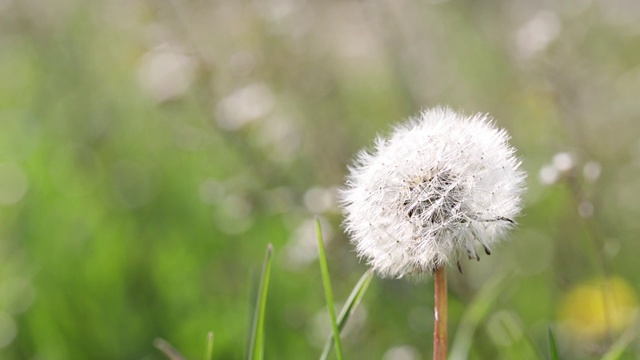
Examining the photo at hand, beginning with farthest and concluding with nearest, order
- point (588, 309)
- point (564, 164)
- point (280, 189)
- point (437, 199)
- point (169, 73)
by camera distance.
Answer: point (169, 73) → point (588, 309) → point (280, 189) → point (564, 164) → point (437, 199)

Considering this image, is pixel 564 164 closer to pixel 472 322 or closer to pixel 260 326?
pixel 472 322

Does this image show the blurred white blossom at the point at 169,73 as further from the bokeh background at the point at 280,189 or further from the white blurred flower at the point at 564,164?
the white blurred flower at the point at 564,164

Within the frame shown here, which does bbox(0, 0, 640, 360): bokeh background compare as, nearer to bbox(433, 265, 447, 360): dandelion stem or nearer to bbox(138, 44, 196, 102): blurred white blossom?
bbox(138, 44, 196, 102): blurred white blossom

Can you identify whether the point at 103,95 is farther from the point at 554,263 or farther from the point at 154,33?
the point at 554,263

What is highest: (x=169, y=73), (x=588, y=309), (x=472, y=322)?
(x=169, y=73)

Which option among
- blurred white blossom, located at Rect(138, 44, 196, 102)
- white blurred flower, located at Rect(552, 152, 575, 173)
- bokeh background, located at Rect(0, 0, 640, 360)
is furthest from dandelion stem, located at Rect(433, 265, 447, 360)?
blurred white blossom, located at Rect(138, 44, 196, 102)

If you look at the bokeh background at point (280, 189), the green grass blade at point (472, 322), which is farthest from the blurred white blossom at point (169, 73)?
the green grass blade at point (472, 322)

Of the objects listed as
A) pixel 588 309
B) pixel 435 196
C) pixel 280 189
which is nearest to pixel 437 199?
pixel 435 196

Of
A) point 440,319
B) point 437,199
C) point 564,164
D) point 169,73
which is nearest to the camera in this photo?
point 440,319

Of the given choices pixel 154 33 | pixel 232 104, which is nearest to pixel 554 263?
pixel 232 104
